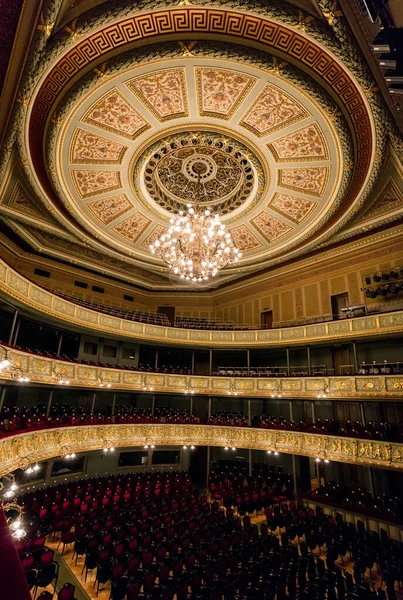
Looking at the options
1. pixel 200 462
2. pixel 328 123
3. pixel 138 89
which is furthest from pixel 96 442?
pixel 328 123

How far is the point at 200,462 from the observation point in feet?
53.1

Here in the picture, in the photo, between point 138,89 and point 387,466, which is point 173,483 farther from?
point 138,89

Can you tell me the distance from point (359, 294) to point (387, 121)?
7.40 meters

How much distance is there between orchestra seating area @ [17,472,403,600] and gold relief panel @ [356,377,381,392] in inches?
168

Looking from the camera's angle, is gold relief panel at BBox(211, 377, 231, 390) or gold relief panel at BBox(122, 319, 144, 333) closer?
gold relief panel at BBox(122, 319, 144, 333)

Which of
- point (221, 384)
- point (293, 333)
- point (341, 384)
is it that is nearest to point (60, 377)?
point (221, 384)

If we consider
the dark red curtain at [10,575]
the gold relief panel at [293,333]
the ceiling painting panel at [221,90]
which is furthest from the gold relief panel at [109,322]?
the dark red curtain at [10,575]

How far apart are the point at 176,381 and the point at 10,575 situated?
15582 mm

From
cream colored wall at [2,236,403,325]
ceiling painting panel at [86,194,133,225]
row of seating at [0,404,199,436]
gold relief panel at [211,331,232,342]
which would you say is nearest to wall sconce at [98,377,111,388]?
row of seating at [0,404,199,436]

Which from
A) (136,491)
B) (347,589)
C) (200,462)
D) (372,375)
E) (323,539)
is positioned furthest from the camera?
(200,462)

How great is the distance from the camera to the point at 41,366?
33.7 feet

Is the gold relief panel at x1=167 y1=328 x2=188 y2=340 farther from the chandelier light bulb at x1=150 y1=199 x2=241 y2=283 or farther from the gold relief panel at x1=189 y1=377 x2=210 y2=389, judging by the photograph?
the chandelier light bulb at x1=150 y1=199 x2=241 y2=283

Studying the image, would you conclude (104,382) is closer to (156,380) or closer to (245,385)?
(156,380)

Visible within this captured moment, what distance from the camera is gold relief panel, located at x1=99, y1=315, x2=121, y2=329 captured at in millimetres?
14414
